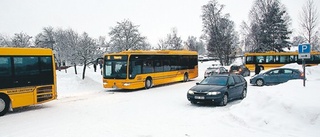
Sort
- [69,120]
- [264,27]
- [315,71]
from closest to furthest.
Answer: [69,120]
[315,71]
[264,27]

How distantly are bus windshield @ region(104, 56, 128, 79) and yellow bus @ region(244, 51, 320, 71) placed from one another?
2623cm

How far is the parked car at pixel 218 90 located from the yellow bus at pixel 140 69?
23.1 ft

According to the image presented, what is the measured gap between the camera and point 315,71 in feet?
93.0

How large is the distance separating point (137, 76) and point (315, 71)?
19001 mm

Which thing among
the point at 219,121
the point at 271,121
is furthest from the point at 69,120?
the point at 271,121

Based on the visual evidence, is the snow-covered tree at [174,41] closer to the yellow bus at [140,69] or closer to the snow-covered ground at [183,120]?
the yellow bus at [140,69]

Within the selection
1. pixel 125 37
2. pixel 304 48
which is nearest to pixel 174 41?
pixel 125 37

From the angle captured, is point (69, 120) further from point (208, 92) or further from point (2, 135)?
point (208, 92)

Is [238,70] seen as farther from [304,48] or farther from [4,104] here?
[4,104]

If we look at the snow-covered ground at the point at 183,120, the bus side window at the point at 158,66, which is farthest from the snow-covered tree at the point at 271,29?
the snow-covered ground at the point at 183,120

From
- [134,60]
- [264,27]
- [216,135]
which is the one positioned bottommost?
[216,135]

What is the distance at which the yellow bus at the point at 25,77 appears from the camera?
11672 mm

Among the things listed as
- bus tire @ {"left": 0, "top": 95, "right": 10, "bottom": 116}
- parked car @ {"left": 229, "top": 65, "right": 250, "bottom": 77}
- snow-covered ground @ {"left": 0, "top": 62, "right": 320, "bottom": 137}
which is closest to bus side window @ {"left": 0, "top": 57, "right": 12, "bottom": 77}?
bus tire @ {"left": 0, "top": 95, "right": 10, "bottom": 116}

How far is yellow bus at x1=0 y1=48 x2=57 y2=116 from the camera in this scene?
460 inches
